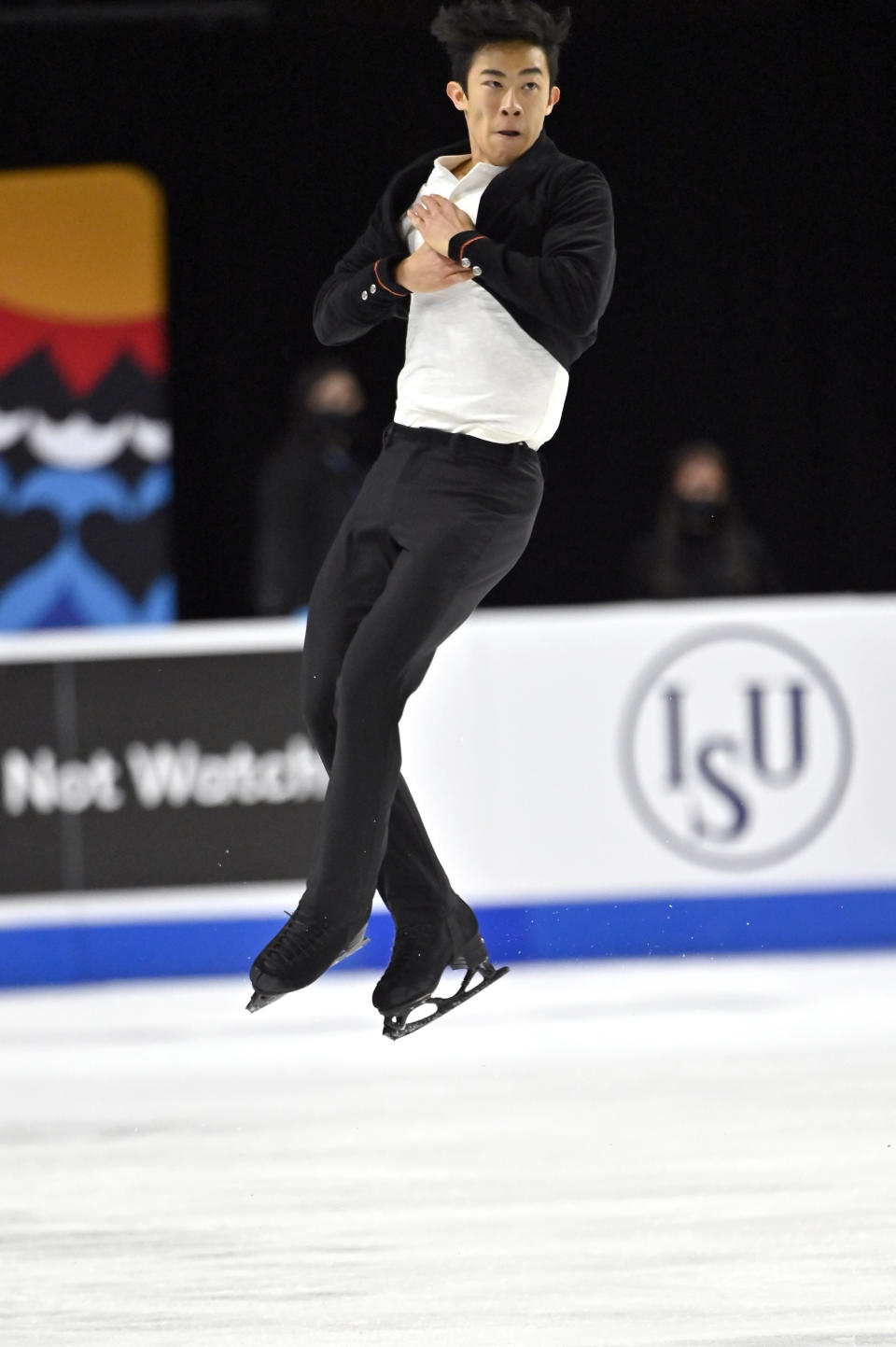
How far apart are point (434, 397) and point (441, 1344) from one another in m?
1.42

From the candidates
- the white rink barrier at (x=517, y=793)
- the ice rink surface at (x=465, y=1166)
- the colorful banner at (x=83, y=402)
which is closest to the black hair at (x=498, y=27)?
the ice rink surface at (x=465, y=1166)

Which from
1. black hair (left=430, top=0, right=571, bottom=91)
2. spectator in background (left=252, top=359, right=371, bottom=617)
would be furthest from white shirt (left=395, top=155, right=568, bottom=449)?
spectator in background (left=252, top=359, right=371, bottom=617)

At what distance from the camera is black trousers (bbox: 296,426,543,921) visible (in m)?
2.88

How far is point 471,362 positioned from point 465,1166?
2019 mm

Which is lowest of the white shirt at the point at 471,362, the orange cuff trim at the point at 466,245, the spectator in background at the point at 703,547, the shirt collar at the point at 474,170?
the spectator in background at the point at 703,547

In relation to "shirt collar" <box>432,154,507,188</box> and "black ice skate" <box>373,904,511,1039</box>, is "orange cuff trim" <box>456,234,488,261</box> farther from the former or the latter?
"black ice skate" <box>373,904,511,1039</box>

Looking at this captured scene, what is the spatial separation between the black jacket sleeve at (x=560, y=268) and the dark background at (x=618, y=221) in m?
6.49

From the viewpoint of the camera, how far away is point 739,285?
962cm

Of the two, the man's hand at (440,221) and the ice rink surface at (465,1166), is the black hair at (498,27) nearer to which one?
the man's hand at (440,221)

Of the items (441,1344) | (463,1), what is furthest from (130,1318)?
(463,1)

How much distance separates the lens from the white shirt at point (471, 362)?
2873mm

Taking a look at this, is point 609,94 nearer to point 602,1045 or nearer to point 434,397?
point 602,1045

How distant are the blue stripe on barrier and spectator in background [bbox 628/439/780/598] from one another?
1.26m

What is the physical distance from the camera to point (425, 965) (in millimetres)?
3053
